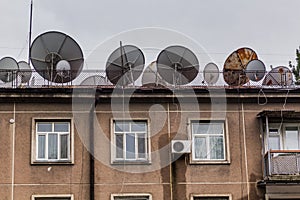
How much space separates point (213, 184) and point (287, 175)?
2.90 m

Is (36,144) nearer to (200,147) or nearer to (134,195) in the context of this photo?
(134,195)

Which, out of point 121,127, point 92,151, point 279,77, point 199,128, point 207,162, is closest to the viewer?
point 92,151

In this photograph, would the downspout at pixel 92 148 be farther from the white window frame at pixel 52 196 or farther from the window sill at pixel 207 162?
the window sill at pixel 207 162

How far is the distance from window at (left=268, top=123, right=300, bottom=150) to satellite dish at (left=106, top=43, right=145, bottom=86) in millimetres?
5997

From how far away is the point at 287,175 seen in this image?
2633 centimetres

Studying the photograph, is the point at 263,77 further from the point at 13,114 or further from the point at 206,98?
the point at 13,114

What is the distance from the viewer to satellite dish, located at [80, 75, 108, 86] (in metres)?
27.7

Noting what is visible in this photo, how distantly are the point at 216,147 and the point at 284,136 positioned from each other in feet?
9.50

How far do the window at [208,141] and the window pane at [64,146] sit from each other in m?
5.12

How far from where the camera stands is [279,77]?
28.9 metres

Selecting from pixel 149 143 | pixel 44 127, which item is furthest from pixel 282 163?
pixel 44 127

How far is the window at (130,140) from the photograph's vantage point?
2712 cm

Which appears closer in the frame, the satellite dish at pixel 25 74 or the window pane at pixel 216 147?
the window pane at pixel 216 147

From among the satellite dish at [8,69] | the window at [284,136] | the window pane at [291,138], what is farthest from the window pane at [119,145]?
the window pane at [291,138]
